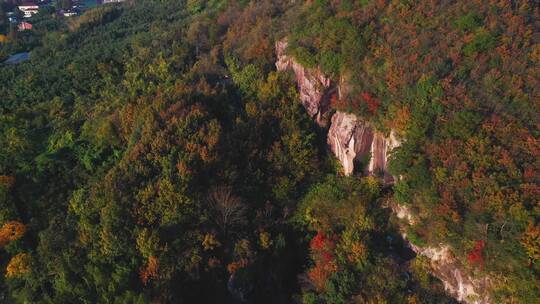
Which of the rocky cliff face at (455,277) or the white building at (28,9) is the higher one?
the white building at (28,9)

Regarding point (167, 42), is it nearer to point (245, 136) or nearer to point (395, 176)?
point (245, 136)

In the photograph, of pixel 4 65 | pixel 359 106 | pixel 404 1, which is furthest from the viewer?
pixel 4 65

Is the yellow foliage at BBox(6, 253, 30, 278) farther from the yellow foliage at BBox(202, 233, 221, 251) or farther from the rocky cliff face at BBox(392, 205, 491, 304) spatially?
the rocky cliff face at BBox(392, 205, 491, 304)

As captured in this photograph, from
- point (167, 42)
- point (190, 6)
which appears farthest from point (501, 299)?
point (190, 6)

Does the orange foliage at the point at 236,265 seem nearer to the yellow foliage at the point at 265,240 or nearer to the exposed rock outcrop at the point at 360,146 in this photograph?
the yellow foliage at the point at 265,240

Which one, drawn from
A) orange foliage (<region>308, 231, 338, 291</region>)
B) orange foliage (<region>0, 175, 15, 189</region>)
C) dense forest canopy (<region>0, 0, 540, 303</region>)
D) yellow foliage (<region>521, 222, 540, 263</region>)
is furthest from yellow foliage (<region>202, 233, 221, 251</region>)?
orange foliage (<region>0, 175, 15, 189</region>)

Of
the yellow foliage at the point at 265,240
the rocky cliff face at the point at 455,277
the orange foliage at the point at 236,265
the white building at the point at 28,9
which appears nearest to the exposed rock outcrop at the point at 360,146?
the rocky cliff face at the point at 455,277
